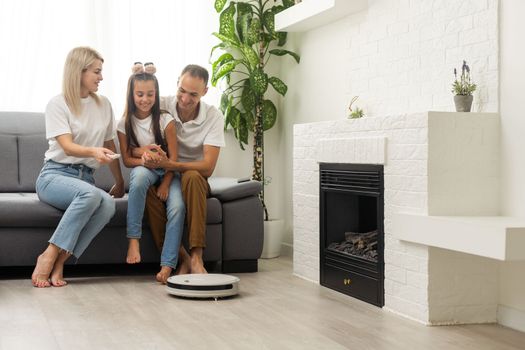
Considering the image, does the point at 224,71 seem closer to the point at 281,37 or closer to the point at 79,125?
the point at 281,37

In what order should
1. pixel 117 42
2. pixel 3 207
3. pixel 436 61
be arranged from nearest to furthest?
pixel 436 61
pixel 3 207
pixel 117 42

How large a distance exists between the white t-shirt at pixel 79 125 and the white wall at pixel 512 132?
2.01m

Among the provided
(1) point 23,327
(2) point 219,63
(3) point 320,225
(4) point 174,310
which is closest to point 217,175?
(2) point 219,63

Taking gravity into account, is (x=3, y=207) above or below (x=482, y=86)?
below

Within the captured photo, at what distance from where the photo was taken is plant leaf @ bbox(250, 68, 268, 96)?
5.05 metres

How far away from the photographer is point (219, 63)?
530 centimetres

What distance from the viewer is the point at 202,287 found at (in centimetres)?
345

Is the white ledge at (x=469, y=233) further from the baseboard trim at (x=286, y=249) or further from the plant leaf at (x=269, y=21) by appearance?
the plant leaf at (x=269, y=21)

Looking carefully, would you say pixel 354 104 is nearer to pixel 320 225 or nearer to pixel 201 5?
pixel 320 225

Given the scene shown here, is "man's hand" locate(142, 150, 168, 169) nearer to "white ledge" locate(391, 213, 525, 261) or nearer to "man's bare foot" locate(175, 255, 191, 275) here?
"man's bare foot" locate(175, 255, 191, 275)

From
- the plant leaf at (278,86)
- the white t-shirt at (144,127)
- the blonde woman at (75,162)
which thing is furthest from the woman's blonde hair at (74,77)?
the plant leaf at (278,86)

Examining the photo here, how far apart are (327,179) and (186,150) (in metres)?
0.80

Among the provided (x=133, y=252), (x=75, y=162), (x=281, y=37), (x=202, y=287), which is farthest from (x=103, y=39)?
(x=202, y=287)

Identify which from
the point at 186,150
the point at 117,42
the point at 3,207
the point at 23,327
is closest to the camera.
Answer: the point at 23,327
